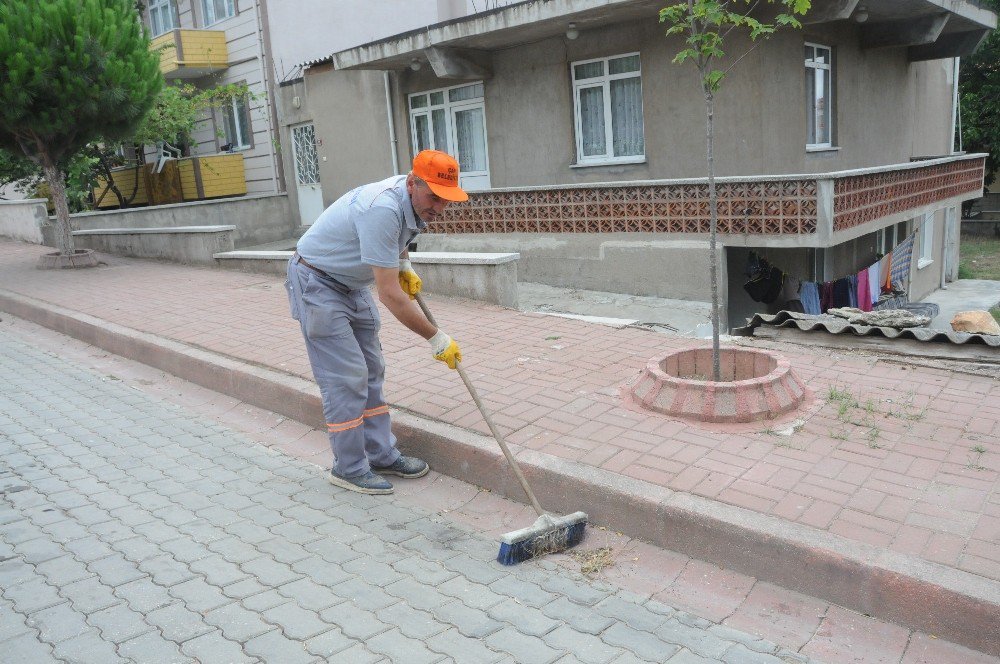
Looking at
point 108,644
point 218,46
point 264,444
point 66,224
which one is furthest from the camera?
point 218,46

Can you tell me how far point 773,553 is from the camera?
335cm

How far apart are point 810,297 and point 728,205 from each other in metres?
2.55

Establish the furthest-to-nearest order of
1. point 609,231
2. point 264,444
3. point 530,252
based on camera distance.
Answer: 1. point 530,252
2. point 609,231
3. point 264,444

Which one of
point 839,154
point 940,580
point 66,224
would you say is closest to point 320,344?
point 940,580

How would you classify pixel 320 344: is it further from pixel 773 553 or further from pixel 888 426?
pixel 888 426

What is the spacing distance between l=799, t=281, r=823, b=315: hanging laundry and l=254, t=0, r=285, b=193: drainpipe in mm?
12546

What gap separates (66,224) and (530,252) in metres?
7.78

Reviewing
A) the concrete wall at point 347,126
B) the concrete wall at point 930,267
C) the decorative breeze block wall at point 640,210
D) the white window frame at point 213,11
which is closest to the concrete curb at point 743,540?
the decorative breeze block wall at point 640,210

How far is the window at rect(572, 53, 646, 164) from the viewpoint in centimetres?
1121

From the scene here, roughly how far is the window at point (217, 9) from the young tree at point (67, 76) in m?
7.54

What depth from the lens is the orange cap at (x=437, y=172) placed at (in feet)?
12.8

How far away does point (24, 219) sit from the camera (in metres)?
16.9

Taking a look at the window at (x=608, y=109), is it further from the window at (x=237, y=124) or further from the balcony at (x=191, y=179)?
the balcony at (x=191, y=179)

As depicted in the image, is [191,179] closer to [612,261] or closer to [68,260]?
[68,260]
